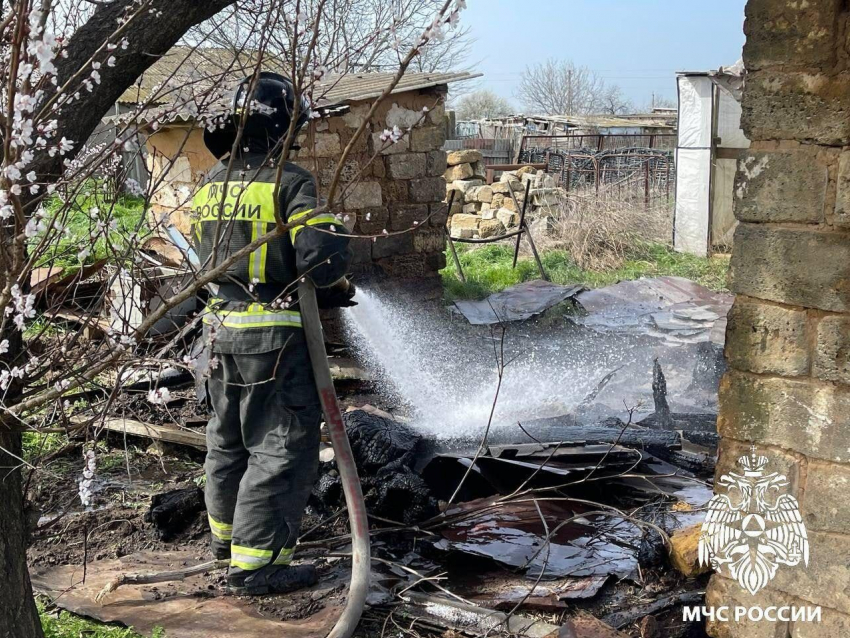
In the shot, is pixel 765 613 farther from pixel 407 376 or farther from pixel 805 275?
pixel 407 376

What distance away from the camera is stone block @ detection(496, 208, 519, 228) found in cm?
1506

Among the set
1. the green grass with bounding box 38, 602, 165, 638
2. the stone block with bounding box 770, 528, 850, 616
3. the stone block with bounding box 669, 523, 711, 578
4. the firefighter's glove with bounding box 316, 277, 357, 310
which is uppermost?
the firefighter's glove with bounding box 316, 277, 357, 310

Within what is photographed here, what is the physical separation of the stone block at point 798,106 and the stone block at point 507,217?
479 inches

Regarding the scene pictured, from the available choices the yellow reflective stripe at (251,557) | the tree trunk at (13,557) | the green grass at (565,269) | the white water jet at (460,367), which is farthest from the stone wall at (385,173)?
the tree trunk at (13,557)

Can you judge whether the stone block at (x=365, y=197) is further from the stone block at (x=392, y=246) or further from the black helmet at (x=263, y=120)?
the black helmet at (x=263, y=120)

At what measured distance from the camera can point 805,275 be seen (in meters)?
2.85

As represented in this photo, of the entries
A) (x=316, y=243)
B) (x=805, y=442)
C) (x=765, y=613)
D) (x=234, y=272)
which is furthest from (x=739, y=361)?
(x=234, y=272)

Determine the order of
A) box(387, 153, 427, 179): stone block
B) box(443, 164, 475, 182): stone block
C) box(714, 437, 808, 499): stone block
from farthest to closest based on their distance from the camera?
box(443, 164, 475, 182): stone block, box(387, 153, 427, 179): stone block, box(714, 437, 808, 499): stone block

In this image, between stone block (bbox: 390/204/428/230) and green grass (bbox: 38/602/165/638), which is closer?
green grass (bbox: 38/602/165/638)

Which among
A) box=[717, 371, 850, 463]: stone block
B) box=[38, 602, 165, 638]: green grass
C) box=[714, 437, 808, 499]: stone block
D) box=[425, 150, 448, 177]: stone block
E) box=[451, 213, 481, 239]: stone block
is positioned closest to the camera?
box=[717, 371, 850, 463]: stone block

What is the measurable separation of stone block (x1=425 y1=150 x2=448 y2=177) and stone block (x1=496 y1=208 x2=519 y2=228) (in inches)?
233

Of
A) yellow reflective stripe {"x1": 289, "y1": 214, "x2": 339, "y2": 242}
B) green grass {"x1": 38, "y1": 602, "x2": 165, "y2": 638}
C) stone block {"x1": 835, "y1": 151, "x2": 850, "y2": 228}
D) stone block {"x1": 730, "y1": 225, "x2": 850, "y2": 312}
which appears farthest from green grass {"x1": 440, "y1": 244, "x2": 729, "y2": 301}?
stone block {"x1": 835, "y1": 151, "x2": 850, "y2": 228}

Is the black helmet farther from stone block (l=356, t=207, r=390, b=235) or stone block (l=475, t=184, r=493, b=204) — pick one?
stone block (l=475, t=184, r=493, b=204)

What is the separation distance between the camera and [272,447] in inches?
149
